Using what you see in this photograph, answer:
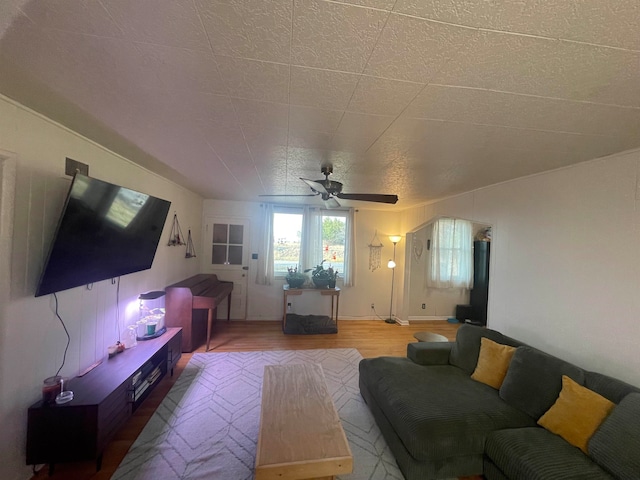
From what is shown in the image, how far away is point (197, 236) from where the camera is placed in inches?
195

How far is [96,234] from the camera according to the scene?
1.96 m

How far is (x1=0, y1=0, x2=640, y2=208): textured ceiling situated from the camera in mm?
850

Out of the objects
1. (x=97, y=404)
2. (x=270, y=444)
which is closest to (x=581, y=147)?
(x=270, y=444)

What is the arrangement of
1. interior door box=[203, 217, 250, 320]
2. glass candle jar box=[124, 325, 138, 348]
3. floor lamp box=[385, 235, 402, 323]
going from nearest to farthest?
1. glass candle jar box=[124, 325, 138, 348]
2. interior door box=[203, 217, 250, 320]
3. floor lamp box=[385, 235, 402, 323]

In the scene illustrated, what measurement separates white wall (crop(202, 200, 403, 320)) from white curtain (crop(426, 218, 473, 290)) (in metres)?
0.79

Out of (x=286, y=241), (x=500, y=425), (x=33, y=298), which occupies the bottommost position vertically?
(x=500, y=425)

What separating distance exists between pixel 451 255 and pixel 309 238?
Answer: 3.19 m

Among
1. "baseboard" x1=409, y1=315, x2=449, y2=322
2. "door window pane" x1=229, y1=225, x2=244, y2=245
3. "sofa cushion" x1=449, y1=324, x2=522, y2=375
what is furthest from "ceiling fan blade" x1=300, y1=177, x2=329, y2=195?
"baseboard" x1=409, y1=315, x2=449, y2=322

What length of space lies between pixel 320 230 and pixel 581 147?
13.1 feet

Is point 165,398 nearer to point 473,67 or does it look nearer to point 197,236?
point 197,236

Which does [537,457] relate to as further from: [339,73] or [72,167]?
[72,167]

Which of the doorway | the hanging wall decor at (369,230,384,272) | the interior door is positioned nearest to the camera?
the interior door

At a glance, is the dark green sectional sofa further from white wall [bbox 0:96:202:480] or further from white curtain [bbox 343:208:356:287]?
white curtain [bbox 343:208:356:287]

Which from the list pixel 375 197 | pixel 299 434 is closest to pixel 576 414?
pixel 299 434
